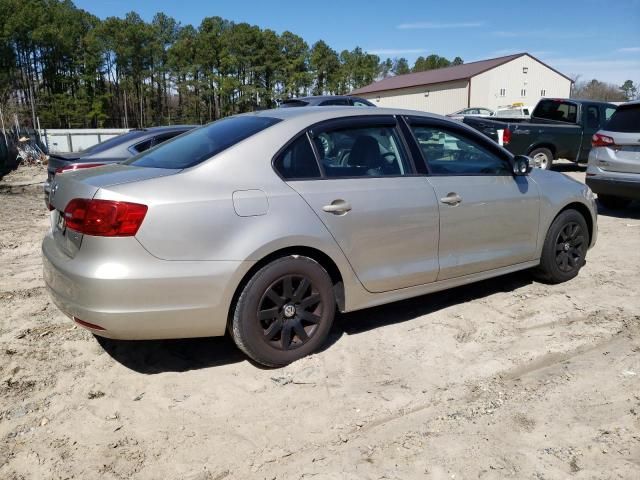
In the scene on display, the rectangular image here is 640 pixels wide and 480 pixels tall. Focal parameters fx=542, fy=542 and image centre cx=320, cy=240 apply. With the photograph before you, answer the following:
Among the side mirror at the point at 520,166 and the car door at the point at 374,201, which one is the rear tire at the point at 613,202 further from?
the car door at the point at 374,201

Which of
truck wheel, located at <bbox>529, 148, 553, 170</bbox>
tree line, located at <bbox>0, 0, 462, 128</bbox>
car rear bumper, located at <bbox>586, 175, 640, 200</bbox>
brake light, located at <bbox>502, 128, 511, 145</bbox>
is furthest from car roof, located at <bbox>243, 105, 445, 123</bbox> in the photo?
tree line, located at <bbox>0, 0, 462, 128</bbox>

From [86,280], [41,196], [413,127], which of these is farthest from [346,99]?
[86,280]

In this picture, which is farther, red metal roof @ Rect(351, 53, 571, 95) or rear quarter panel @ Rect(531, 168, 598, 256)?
red metal roof @ Rect(351, 53, 571, 95)

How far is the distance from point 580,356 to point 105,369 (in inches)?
126

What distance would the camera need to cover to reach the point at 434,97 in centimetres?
5031

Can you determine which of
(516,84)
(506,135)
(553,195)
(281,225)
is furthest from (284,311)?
(516,84)

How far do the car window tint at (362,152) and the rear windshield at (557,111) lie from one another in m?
11.7

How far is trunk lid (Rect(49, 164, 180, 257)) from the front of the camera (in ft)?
10.2

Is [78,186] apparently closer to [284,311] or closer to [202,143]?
[202,143]

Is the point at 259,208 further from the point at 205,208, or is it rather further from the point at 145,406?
the point at 145,406

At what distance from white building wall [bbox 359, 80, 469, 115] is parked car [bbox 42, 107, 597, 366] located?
138 ft

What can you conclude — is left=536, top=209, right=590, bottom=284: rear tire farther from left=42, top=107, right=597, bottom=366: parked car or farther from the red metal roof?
the red metal roof

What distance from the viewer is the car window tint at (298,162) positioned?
345cm

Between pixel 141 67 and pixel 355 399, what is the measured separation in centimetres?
6364
